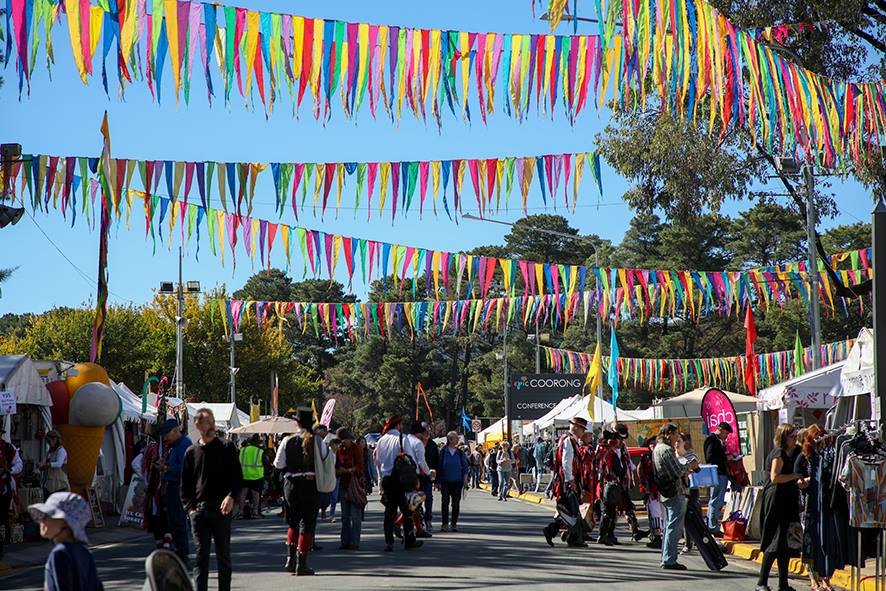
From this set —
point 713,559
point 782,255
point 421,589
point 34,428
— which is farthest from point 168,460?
point 782,255

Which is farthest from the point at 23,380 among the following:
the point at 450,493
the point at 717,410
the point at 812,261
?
the point at 812,261

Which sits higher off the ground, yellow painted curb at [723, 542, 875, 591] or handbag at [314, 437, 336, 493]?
handbag at [314, 437, 336, 493]

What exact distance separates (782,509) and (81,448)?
622 inches

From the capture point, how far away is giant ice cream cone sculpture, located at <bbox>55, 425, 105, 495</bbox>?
23.4 meters

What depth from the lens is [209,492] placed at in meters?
10.6

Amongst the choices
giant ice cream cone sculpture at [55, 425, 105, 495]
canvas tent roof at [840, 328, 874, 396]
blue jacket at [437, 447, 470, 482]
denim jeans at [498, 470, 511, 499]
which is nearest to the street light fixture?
denim jeans at [498, 470, 511, 499]

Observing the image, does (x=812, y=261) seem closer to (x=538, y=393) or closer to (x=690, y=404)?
(x=690, y=404)

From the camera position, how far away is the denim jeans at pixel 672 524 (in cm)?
1428

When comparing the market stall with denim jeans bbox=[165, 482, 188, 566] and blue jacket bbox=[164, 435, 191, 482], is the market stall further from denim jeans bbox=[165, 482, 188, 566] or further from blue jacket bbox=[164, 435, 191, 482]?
blue jacket bbox=[164, 435, 191, 482]

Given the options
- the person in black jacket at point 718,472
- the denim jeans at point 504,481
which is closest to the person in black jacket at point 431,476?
the person in black jacket at point 718,472

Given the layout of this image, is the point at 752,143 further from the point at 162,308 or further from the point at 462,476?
the point at 162,308

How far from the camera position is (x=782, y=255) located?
66.8 meters

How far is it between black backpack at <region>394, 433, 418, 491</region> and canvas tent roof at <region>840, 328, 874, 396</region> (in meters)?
6.30

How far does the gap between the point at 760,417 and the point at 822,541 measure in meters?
14.5
